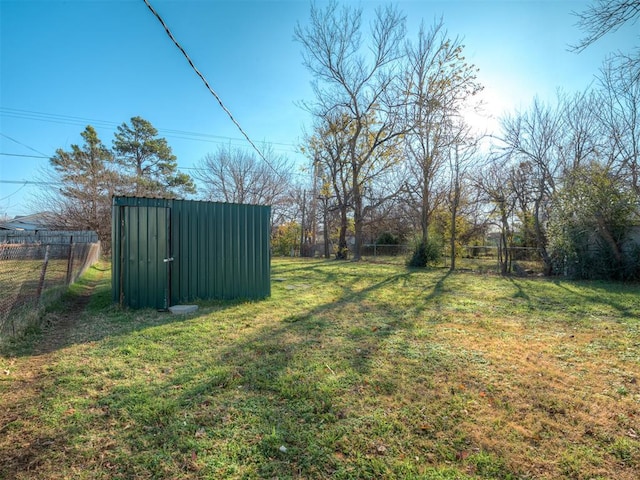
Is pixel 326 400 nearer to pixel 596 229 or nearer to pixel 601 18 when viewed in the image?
pixel 601 18

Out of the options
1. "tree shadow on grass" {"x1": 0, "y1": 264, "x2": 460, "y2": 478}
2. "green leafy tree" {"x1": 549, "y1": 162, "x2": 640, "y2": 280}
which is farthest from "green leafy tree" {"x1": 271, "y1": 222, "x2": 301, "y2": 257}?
"tree shadow on grass" {"x1": 0, "y1": 264, "x2": 460, "y2": 478}

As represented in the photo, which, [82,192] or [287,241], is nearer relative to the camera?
[82,192]

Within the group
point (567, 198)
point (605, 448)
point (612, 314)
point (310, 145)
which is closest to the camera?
point (605, 448)

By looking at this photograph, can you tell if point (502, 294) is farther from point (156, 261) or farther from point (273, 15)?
point (273, 15)

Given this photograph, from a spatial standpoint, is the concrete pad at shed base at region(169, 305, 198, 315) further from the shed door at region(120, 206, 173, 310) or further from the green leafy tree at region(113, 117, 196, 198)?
the green leafy tree at region(113, 117, 196, 198)

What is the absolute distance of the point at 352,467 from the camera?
1.82m

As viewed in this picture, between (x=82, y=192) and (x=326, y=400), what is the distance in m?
23.8

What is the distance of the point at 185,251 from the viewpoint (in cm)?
591

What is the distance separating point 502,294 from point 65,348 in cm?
784

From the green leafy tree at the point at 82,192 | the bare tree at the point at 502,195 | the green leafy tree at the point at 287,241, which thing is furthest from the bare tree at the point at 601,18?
the green leafy tree at the point at 82,192

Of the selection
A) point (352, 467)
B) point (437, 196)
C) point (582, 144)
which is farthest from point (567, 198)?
point (352, 467)

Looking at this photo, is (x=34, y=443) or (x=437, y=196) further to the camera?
(x=437, y=196)

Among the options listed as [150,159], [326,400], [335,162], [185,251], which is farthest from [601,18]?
[150,159]

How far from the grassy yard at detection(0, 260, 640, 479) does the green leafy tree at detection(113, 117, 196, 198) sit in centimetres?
2373
